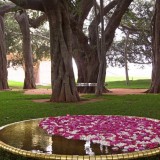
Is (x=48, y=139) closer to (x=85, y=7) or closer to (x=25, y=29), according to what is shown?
(x=85, y=7)

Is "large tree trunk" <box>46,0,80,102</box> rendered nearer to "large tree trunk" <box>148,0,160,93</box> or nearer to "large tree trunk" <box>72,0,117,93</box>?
"large tree trunk" <box>72,0,117,93</box>

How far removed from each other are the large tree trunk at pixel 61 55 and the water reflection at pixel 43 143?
19.3 feet

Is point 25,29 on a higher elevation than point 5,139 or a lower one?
higher

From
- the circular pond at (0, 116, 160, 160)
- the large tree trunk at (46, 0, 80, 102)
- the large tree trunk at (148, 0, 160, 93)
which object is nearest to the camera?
the circular pond at (0, 116, 160, 160)

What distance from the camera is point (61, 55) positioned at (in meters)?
10.3

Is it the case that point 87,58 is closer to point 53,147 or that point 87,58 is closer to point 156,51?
point 156,51

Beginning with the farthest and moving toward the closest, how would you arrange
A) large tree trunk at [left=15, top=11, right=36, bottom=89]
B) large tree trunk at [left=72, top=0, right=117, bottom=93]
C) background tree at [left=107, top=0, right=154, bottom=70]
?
background tree at [left=107, top=0, right=154, bottom=70], large tree trunk at [left=15, top=11, right=36, bottom=89], large tree trunk at [left=72, top=0, right=117, bottom=93]

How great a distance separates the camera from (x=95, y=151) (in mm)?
3061

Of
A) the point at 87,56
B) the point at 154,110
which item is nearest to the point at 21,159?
the point at 154,110

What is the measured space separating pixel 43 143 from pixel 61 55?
23.0 feet

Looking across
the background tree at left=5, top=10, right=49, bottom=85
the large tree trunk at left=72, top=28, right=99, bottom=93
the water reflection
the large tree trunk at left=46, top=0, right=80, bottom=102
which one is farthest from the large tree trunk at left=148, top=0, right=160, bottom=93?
the background tree at left=5, top=10, right=49, bottom=85

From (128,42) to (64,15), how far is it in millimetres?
Result: 18236

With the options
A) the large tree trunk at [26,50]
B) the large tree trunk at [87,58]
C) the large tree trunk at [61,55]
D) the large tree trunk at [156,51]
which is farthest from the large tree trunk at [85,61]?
the large tree trunk at [26,50]

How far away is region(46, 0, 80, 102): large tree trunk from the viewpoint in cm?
1011
